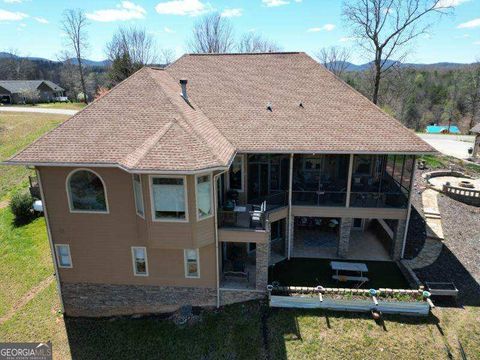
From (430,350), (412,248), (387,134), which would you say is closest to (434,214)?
(412,248)

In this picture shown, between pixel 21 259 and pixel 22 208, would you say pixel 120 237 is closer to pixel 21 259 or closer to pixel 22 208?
pixel 21 259

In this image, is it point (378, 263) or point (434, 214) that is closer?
point (378, 263)

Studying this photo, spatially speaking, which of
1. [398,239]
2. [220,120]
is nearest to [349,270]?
[398,239]

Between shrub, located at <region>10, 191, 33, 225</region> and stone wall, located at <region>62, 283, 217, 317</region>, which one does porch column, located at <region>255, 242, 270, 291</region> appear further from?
shrub, located at <region>10, 191, 33, 225</region>

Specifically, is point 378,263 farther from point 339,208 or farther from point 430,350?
point 430,350

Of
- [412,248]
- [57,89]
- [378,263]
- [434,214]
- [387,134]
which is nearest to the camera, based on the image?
[387,134]

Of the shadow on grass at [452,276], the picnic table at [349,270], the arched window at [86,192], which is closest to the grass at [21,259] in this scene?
the arched window at [86,192]
